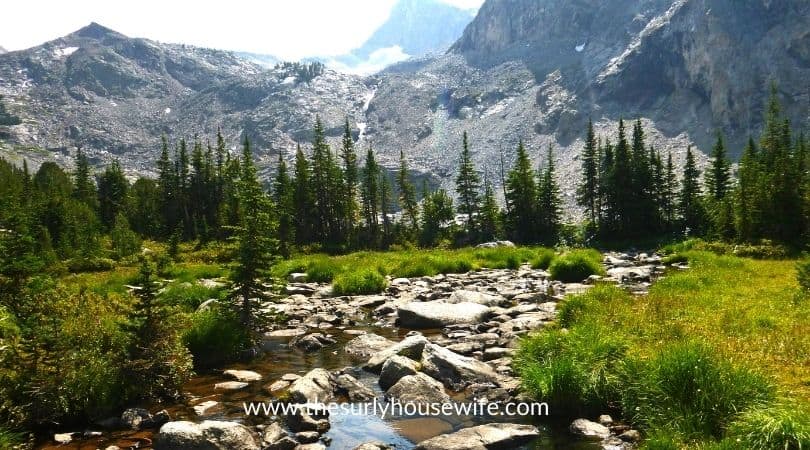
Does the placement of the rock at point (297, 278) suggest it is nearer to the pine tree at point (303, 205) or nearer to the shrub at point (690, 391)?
the shrub at point (690, 391)

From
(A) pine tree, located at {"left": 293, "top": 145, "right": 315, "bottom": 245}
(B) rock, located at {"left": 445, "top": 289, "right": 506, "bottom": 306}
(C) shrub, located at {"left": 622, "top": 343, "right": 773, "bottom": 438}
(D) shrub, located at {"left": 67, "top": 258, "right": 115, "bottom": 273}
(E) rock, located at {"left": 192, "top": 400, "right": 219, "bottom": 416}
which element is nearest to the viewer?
(C) shrub, located at {"left": 622, "top": 343, "right": 773, "bottom": 438}

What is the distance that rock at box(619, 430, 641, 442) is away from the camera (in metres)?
8.87

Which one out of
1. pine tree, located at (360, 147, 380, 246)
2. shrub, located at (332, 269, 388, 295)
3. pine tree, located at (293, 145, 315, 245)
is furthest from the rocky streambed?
pine tree, located at (360, 147, 380, 246)

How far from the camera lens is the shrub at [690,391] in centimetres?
822

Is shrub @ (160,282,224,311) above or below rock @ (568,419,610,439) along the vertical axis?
above

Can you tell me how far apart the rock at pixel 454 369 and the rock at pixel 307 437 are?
372 cm

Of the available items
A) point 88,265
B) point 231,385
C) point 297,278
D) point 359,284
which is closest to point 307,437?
point 231,385

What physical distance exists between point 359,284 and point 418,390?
621 inches

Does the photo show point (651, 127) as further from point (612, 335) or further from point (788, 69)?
point (612, 335)

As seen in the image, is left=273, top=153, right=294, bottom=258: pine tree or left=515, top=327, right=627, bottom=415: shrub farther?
left=273, top=153, right=294, bottom=258: pine tree

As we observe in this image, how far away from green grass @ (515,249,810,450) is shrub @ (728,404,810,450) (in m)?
0.01

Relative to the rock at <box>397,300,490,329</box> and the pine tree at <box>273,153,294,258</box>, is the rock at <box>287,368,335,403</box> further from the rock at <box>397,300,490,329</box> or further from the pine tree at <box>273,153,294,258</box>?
the pine tree at <box>273,153,294,258</box>

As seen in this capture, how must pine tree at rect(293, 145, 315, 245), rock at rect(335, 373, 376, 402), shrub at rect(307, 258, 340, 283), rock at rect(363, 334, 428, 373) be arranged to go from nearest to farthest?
1. rock at rect(335, 373, 376, 402)
2. rock at rect(363, 334, 428, 373)
3. shrub at rect(307, 258, 340, 283)
4. pine tree at rect(293, 145, 315, 245)

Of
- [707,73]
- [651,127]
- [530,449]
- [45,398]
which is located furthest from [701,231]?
[707,73]
